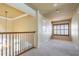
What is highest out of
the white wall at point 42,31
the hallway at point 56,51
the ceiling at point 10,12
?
the ceiling at point 10,12

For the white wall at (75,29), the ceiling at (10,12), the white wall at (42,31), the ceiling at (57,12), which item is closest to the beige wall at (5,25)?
the ceiling at (10,12)

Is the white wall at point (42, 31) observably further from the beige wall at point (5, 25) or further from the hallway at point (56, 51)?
the beige wall at point (5, 25)

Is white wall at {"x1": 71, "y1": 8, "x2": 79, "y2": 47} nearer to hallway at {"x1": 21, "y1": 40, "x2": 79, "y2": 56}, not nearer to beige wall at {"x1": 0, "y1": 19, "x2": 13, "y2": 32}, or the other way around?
hallway at {"x1": 21, "y1": 40, "x2": 79, "y2": 56}

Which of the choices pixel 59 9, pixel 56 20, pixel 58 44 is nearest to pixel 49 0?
pixel 59 9

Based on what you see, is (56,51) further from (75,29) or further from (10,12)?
(10,12)

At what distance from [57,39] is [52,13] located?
0.73 meters

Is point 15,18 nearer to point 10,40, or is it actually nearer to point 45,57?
point 10,40

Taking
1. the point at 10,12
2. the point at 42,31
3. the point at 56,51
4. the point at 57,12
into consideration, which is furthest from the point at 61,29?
the point at 10,12

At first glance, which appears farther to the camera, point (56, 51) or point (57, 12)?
point (57, 12)

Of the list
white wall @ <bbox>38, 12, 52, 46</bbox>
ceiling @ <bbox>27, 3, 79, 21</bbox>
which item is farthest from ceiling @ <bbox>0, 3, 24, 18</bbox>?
white wall @ <bbox>38, 12, 52, 46</bbox>

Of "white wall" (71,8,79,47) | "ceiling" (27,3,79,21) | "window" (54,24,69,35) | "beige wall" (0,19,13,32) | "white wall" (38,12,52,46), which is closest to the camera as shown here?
"beige wall" (0,19,13,32)

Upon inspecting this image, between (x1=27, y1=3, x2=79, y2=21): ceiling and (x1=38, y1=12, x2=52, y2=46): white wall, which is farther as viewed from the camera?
(x1=38, y1=12, x2=52, y2=46): white wall

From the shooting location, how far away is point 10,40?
263 centimetres

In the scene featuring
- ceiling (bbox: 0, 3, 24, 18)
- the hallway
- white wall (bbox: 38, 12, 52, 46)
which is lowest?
the hallway
